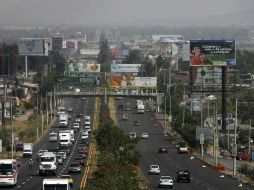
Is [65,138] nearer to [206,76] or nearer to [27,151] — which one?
[27,151]

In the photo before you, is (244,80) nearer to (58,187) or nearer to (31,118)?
(31,118)

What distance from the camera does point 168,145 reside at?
9781 cm

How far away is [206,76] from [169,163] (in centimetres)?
3259

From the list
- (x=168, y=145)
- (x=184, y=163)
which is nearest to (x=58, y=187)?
(x=184, y=163)

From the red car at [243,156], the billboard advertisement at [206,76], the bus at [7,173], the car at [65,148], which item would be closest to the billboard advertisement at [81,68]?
the billboard advertisement at [206,76]

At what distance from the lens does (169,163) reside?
7612 cm

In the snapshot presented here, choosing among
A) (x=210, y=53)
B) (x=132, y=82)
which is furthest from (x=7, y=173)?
(x=132, y=82)

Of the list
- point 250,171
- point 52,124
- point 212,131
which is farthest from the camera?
point 52,124

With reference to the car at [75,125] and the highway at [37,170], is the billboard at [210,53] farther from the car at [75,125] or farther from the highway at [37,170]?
the car at [75,125]

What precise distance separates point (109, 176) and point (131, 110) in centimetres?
10336

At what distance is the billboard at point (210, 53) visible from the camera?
106 metres

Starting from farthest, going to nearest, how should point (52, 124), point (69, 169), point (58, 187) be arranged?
point (52, 124), point (69, 169), point (58, 187)

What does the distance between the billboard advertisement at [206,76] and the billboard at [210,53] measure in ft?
3.01

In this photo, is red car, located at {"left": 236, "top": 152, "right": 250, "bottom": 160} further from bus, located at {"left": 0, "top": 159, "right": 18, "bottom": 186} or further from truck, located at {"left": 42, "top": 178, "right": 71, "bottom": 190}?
truck, located at {"left": 42, "top": 178, "right": 71, "bottom": 190}
